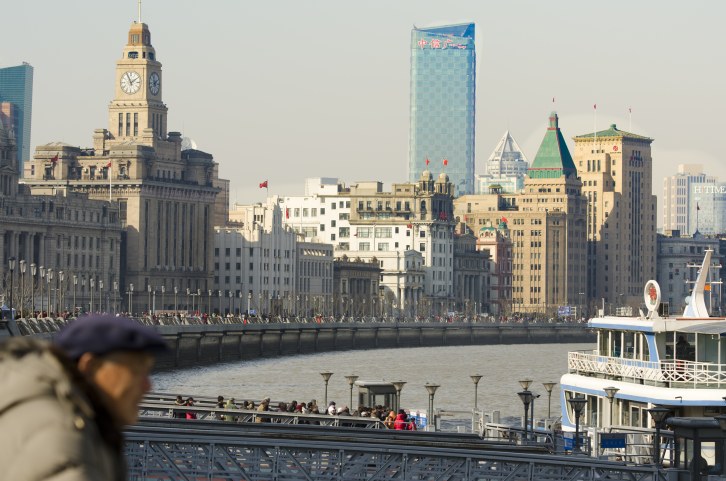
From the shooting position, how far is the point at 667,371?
44.3m

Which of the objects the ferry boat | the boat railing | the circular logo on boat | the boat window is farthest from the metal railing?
the boat window

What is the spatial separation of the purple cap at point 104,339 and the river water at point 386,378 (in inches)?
3174

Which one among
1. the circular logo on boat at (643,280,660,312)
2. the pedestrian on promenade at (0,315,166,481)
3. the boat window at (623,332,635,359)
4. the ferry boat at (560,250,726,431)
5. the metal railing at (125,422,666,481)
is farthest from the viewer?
the boat window at (623,332,635,359)

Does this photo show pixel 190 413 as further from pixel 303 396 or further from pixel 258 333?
pixel 258 333

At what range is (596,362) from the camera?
161 ft

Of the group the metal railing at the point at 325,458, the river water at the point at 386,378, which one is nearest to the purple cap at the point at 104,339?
the metal railing at the point at 325,458

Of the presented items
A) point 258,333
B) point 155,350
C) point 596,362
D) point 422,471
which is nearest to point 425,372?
point 258,333

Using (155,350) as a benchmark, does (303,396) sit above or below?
below

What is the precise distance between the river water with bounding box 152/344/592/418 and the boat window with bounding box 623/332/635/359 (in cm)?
3589

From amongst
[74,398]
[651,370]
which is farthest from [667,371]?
[74,398]

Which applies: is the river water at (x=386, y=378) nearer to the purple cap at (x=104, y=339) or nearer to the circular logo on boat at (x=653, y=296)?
the circular logo on boat at (x=653, y=296)

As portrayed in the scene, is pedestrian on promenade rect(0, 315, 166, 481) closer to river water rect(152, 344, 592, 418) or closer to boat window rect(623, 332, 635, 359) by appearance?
boat window rect(623, 332, 635, 359)

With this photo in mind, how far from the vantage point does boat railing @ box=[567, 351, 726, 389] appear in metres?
43.6

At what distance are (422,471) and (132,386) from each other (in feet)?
75.3
